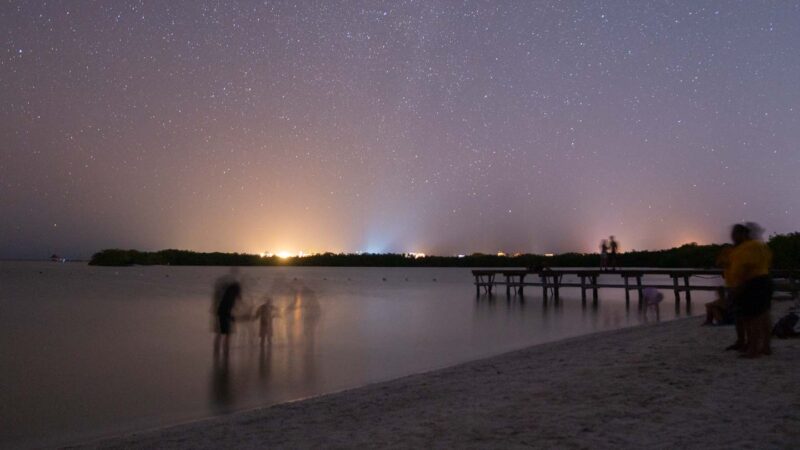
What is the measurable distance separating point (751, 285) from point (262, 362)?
389 inches

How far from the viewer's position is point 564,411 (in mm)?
6477

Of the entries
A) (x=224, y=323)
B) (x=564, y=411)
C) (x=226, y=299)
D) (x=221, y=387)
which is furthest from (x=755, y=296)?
(x=224, y=323)

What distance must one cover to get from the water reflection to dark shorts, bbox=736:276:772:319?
22.9ft

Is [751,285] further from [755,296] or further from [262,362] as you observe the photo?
[262,362]

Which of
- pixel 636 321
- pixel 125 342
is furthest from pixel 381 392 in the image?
pixel 636 321

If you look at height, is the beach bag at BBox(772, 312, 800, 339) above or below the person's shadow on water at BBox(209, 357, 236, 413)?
above

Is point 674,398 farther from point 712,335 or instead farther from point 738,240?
point 712,335

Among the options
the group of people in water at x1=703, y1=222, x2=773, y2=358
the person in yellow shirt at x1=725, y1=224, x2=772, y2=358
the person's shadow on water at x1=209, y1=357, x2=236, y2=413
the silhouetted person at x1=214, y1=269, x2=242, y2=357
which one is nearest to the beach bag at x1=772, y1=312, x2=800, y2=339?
the group of people in water at x1=703, y1=222, x2=773, y2=358

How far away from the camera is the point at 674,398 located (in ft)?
21.8

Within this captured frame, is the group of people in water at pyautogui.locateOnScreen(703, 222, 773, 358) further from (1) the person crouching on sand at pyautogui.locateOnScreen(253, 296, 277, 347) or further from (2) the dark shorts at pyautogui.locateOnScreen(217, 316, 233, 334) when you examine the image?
(1) the person crouching on sand at pyautogui.locateOnScreen(253, 296, 277, 347)

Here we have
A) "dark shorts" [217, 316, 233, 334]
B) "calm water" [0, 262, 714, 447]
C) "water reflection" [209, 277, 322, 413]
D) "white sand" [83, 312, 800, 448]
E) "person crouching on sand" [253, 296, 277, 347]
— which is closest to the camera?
"white sand" [83, 312, 800, 448]

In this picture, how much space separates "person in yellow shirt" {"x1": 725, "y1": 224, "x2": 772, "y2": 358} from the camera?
8328 millimetres

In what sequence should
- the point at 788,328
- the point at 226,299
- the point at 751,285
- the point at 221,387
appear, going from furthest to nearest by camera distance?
the point at 226,299 < the point at 221,387 < the point at 788,328 < the point at 751,285

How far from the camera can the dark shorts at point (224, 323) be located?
47.3ft
